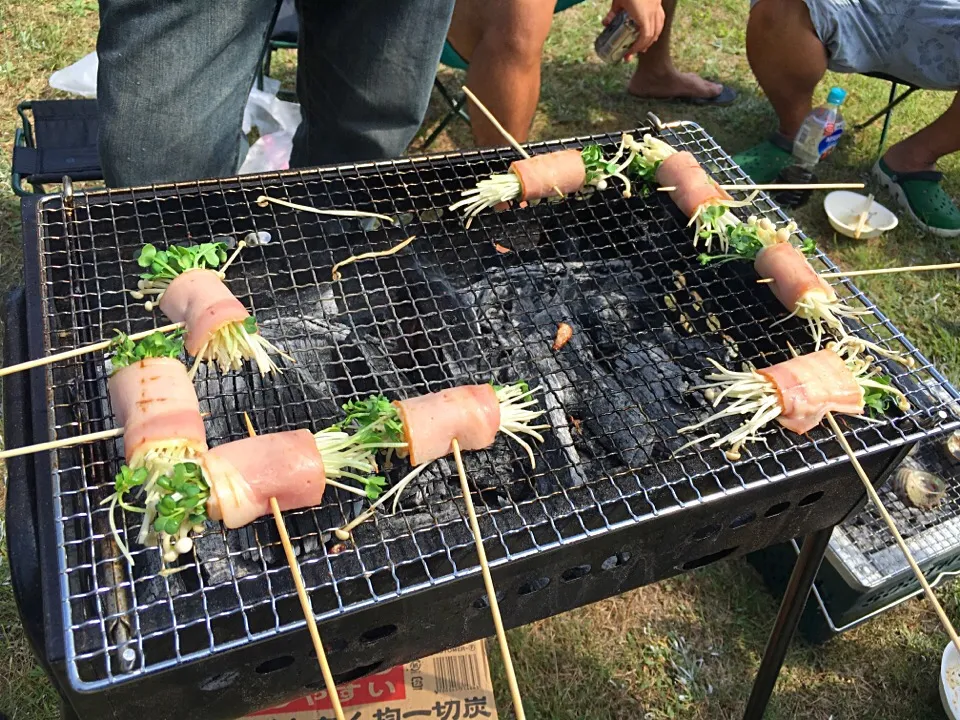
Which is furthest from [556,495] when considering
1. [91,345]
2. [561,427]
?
[91,345]

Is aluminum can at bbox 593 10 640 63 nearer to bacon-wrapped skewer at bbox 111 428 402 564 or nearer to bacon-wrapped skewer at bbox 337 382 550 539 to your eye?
bacon-wrapped skewer at bbox 337 382 550 539

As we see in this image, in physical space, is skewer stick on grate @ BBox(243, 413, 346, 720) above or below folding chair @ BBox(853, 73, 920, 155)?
above

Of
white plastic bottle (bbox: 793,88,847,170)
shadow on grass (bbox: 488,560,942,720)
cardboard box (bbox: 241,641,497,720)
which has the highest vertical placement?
white plastic bottle (bbox: 793,88,847,170)

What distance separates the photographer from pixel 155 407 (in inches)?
83.1

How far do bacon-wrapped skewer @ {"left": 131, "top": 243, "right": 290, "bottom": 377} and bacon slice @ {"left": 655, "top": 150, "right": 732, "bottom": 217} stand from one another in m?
1.63

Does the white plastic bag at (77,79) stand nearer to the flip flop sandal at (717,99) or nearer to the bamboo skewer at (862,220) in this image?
the flip flop sandal at (717,99)

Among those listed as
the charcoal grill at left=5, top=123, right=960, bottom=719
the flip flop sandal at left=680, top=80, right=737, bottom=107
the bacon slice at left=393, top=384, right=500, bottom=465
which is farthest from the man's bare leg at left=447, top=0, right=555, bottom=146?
the bacon slice at left=393, top=384, right=500, bottom=465

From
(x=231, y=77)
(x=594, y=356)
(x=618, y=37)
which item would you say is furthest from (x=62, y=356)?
(x=618, y=37)

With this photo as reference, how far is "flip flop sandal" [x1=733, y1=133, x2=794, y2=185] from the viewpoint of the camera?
6.30 m

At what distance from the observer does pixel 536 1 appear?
4660 millimetres

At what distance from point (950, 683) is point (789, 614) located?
3.67ft

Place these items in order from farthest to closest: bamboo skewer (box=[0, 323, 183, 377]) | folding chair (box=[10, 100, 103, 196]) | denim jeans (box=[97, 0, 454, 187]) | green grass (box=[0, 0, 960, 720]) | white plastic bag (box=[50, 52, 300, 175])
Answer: white plastic bag (box=[50, 52, 300, 175])
folding chair (box=[10, 100, 103, 196])
green grass (box=[0, 0, 960, 720])
denim jeans (box=[97, 0, 454, 187])
bamboo skewer (box=[0, 323, 183, 377])

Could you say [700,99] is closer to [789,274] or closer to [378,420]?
[789,274]

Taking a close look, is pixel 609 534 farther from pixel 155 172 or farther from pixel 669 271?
pixel 155 172
